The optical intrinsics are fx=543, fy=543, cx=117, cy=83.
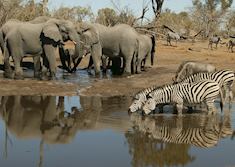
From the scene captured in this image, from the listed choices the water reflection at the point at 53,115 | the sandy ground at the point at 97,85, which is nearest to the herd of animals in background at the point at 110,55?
the sandy ground at the point at 97,85

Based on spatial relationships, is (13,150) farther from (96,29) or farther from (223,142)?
(96,29)

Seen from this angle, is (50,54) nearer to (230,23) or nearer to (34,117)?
(34,117)

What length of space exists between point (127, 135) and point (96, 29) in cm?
1097

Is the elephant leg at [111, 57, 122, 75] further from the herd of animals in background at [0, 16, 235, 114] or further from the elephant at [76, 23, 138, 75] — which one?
the elephant at [76, 23, 138, 75]

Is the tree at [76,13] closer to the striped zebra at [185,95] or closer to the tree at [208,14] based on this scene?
the tree at [208,14]

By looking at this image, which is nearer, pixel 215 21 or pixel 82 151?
pixel 82 151

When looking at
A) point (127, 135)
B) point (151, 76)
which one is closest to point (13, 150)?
point (127, 135)

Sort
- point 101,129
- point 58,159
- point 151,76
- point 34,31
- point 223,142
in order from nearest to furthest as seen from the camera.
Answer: point 58,159 < point 223,142 < point 101,129 < point 34,31 < point 151,76

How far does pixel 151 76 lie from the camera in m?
20.0

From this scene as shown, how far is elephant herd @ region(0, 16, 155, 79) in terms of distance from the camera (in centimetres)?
1823

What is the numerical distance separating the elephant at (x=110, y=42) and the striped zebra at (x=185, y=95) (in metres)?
7.93

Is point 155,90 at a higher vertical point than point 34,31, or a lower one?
lower

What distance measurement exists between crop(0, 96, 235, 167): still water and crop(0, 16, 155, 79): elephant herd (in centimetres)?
473

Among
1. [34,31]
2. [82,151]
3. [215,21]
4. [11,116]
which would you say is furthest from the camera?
[215,21]
